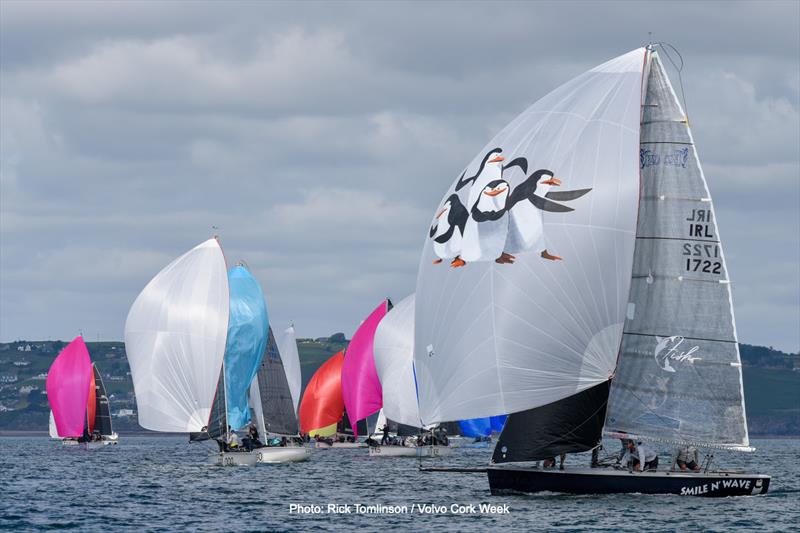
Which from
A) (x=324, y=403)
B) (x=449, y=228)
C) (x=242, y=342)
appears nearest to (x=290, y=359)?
(x=324, y=403)

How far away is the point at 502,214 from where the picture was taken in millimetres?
40438

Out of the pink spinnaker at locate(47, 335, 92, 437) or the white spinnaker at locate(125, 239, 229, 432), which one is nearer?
the white spinnaker at locate(125, 239, 229, 432)

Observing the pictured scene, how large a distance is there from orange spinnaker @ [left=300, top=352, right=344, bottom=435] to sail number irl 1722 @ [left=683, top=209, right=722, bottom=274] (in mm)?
60626

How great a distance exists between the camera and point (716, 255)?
41.1 m

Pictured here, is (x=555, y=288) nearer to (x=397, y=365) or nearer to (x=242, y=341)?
(x=242, y=341)

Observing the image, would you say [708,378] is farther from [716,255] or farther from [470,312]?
[470,312]

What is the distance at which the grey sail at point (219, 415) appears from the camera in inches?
2416

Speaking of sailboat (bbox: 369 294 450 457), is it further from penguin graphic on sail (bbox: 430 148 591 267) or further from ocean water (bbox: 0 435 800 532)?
penguin graphic on sail (bbox: 430 148 591 267)

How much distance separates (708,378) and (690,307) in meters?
2.05

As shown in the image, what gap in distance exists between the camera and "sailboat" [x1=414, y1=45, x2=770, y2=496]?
39750 mm

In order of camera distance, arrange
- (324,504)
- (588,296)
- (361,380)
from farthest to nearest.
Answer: (361,380) < (324,504) < (588,296)

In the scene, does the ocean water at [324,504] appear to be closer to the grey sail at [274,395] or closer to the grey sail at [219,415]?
the grey sail at [219,415]

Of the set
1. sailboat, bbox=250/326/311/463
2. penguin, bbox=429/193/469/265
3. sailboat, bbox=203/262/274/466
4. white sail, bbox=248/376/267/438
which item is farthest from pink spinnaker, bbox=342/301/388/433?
penguin, bbox=429/193/469/265

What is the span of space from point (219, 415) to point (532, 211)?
2576 centimetres
